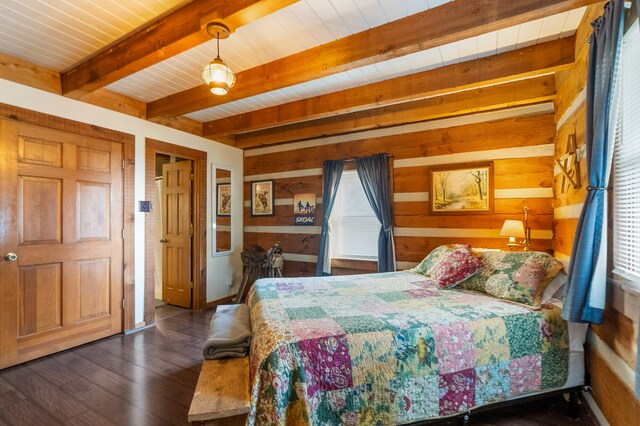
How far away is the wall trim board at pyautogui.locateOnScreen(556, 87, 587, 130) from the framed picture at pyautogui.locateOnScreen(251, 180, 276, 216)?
3.77 metres

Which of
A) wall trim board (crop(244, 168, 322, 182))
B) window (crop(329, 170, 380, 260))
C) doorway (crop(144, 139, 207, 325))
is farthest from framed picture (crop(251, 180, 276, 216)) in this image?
window (crop(329, 170, 380, 260))

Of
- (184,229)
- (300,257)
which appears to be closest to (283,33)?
(300,257)

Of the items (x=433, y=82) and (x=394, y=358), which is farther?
(x=433, y=82)

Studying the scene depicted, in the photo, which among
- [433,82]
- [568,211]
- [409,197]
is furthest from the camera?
[409,197]

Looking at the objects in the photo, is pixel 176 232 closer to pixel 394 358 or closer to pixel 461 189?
pixel 394 358

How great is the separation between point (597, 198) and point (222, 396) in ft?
7.78

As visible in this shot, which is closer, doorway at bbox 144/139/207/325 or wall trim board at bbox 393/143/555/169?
wall trim board at bbox 393/143/555/169

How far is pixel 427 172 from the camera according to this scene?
3.62 m

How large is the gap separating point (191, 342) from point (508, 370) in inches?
117

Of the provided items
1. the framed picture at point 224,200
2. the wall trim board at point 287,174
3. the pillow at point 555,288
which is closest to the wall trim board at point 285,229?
the framed picture at point 224,200

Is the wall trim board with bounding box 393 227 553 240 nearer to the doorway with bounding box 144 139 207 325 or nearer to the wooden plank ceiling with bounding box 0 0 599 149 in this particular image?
the wooden plank ceiling with bounding box 0 0 599 149

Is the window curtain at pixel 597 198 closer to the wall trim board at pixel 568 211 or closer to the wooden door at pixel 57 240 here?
the wall trim board at pixel 568 211

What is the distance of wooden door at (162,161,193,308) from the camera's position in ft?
14.3

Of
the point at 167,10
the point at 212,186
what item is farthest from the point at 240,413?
the point at 212,186
